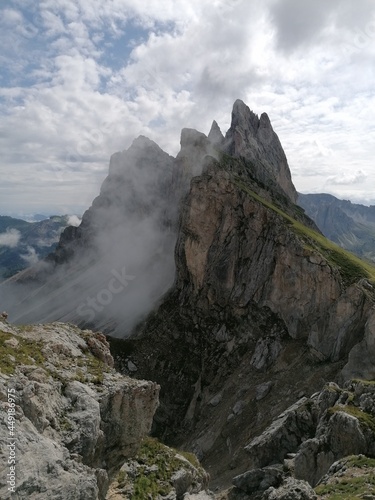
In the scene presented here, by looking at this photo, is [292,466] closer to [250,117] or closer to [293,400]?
[293,400]

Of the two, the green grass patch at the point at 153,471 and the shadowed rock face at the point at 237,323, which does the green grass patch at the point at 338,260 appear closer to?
the shadowed rock face at the point at 237,323

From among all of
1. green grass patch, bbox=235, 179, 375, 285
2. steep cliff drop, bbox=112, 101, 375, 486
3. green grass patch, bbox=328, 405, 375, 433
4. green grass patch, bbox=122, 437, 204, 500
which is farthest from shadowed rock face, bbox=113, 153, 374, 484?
green grass patch, bbox=122, 437, 204, 500

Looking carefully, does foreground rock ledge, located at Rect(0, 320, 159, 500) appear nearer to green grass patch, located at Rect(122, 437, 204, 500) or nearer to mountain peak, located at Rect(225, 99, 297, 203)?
green grass patch, located at Rect(122, 437, 204, 500)

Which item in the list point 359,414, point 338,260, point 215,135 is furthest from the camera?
point 215,135

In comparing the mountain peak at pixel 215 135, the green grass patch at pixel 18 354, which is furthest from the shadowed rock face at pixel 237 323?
the mountain peak at pixel 215 135

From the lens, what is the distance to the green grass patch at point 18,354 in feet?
69.4

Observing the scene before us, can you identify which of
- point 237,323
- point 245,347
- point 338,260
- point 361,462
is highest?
point 338,260

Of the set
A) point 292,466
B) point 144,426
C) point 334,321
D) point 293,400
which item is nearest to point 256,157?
point 334,321

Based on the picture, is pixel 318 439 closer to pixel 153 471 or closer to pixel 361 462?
pixel 361 462

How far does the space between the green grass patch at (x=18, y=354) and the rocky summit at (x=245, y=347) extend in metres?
3.08

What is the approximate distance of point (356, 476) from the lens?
31.1 meters

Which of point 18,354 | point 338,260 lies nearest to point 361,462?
point 18,354

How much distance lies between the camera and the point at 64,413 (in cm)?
2191

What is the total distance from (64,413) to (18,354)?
4.46 m
